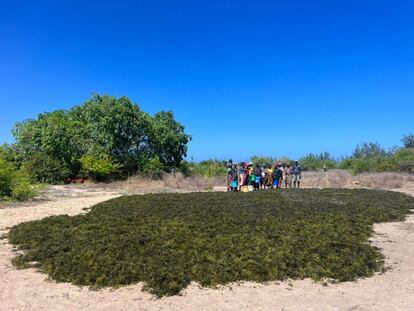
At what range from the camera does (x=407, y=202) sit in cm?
1516

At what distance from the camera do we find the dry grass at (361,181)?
2419 cm

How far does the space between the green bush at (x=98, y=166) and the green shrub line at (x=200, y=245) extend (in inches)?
491

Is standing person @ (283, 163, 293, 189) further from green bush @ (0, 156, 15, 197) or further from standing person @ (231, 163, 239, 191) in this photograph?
green bush @ (0, 156, 15, 197)

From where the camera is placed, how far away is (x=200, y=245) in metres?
7.50

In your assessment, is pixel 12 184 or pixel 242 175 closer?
pixel 12 184

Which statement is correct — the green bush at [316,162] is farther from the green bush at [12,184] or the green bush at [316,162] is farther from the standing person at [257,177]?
the green bush at [12,184]

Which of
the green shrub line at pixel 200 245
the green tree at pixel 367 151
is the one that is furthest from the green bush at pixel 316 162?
the green shrub line at pixel 200 245

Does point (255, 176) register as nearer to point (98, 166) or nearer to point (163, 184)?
point (163, 184)

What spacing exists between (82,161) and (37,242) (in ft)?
56.7

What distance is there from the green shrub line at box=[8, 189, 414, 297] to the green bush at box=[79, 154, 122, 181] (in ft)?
40.9

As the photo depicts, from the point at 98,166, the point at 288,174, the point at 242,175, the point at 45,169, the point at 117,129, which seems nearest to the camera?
the point at 242,175

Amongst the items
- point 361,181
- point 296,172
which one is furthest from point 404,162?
A: point 296,172

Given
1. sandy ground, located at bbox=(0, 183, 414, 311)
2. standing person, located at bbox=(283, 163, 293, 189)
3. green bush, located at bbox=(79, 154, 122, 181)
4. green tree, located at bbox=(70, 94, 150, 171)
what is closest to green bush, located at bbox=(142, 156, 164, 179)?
green tree, located at bbox=(70, 94, 150, 171)

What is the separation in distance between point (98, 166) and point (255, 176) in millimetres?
9390
